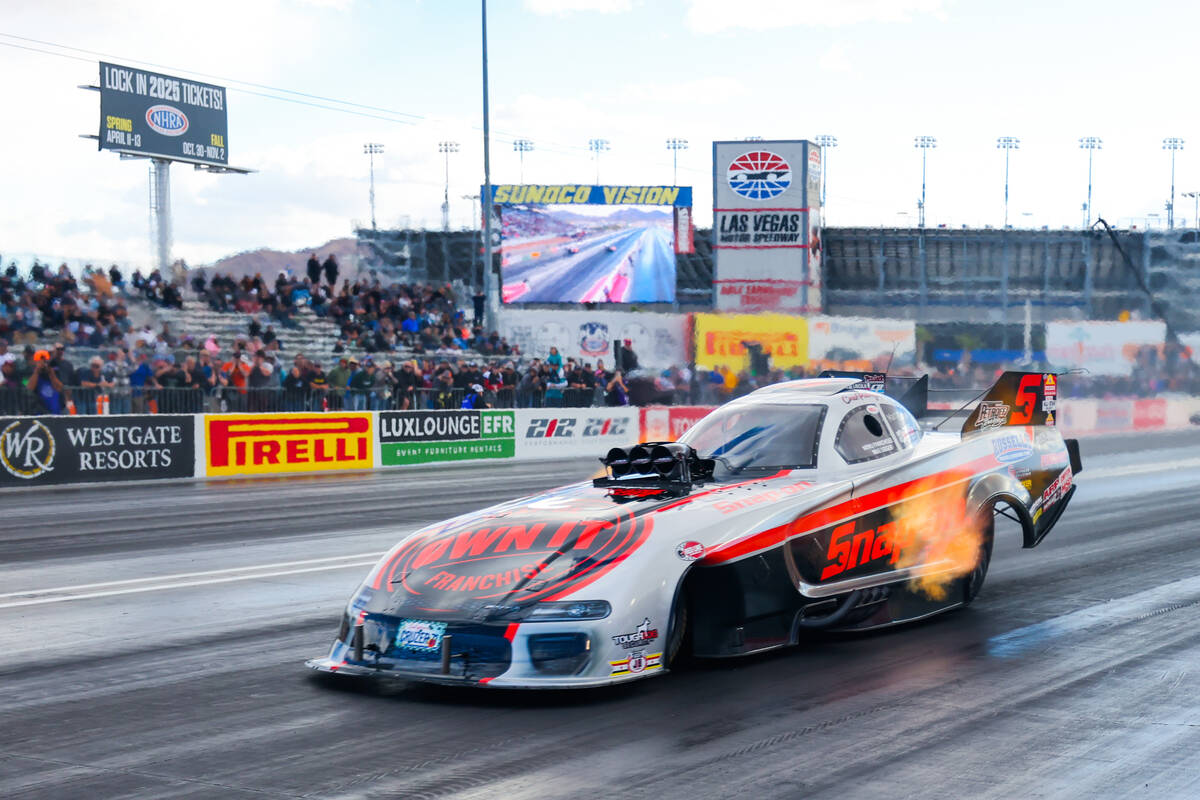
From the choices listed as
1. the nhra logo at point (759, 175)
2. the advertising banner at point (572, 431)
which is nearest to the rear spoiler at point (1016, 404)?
the advertising banner at point (572, 431)

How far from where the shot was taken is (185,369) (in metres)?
22.9

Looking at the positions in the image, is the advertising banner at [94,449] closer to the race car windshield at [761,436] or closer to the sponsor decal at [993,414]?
the race car windshield at [761,436]

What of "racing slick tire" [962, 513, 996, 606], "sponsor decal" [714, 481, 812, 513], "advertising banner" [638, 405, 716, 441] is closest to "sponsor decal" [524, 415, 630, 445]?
"advertising banner" [638, 405, 716, 441]

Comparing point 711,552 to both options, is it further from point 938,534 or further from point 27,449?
point 27,449

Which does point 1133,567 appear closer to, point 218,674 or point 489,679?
point 489,679

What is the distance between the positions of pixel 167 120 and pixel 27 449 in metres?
20.2

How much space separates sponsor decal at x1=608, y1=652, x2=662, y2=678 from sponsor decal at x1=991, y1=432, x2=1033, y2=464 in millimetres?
3916

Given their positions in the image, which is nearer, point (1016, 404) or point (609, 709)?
point (609, 709)

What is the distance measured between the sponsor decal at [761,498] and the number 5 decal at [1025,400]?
2.88m

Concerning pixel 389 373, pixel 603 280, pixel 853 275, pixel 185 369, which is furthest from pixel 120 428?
pixel 853 275

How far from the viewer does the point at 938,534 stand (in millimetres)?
8539

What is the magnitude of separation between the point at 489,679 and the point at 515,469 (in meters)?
17.8

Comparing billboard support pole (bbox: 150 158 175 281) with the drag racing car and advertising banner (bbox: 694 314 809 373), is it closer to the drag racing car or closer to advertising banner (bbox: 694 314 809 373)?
advertising banner (bbox: 694 314 809 373)

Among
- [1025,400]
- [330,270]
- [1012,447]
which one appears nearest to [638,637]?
[1012,447]
